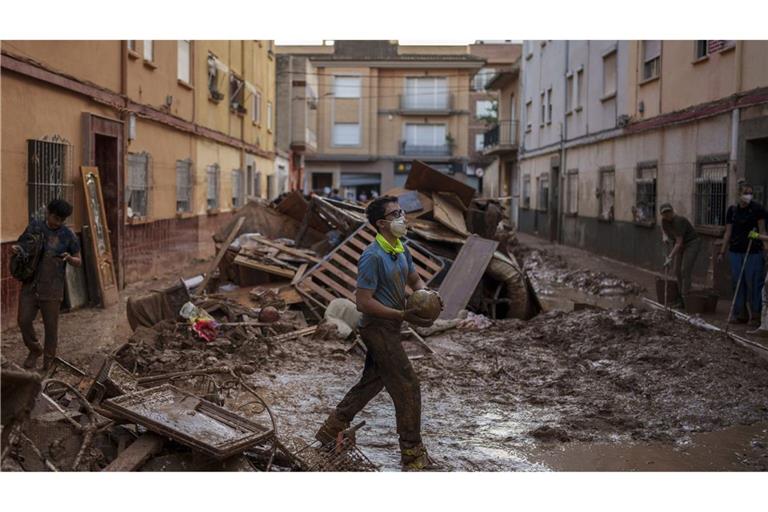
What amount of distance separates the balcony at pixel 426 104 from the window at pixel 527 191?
18.7 meters

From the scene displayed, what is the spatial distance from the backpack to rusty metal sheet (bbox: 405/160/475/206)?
23.6 feet

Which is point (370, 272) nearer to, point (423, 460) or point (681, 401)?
point (423, 460)

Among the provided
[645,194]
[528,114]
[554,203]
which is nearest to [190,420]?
[645,194]

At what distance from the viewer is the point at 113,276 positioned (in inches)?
497

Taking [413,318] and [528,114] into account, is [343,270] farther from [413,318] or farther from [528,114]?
[528,114]

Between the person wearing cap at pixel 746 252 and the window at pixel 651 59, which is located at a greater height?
the window at pixel 651 59

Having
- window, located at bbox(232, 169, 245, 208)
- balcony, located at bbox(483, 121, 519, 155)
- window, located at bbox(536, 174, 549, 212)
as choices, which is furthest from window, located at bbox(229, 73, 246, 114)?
balcony, located at bbox(483, 121, 519, 155)

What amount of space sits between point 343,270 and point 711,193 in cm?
650

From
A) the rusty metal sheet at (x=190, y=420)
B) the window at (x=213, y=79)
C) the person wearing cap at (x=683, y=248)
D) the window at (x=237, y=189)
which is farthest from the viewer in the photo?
the window at (x=237, y=189)

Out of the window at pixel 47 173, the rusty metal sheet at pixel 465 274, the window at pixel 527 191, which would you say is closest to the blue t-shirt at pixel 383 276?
the rusty metal sheet at pixel 465 274

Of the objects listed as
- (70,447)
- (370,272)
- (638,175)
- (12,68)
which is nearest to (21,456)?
(70,447)

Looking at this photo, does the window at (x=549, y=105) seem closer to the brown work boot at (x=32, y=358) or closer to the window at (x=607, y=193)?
the window at (x=607, y=193)

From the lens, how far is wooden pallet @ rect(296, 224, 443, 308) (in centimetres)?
1102

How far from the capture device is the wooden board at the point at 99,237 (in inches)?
473
